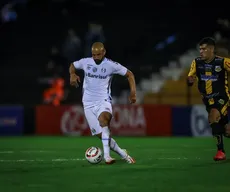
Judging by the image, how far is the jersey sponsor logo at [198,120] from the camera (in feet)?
68.5

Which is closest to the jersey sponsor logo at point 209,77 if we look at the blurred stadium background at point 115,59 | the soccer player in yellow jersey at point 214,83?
the soccer player in yellow jersey at point 214,83

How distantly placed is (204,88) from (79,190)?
4.63 m

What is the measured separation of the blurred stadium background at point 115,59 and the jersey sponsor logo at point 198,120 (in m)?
0.03

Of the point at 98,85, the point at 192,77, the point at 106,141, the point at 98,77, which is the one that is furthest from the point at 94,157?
the point at 192,77

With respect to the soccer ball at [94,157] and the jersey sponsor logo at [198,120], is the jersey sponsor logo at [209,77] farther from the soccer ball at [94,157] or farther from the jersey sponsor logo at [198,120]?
the jersey sponsor logo at [198,120]

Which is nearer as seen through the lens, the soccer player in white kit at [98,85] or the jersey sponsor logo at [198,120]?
the soccer player in white kit at [98,85]

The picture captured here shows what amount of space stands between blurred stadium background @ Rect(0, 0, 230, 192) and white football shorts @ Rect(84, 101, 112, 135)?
A: 87.3 inches

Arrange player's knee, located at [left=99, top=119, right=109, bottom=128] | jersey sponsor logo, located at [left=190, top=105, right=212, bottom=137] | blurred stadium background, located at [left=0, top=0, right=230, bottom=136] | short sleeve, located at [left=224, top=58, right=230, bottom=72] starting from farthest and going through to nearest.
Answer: blurred stadium background, located at [left=0, top=0, right=230, bottom=136], jersey sponsor logo, located at [left=190, top=105, right=212, bottom=137], short sleeve, located at [left=224, top=58, right=230, bottom=72], player's knee, located at [left=99, top=119, right=109, bottom=128]

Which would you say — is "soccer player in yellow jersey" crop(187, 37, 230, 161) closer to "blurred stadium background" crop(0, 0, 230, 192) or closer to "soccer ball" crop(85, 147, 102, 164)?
"soccer ball" crop(85, 147, 102, 164)

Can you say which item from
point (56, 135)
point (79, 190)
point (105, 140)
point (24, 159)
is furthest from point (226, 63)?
point (56, 135)

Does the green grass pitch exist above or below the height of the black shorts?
below

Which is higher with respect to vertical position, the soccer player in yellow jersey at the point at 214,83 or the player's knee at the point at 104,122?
the soccer player in yellow jersey at the point at 214,83

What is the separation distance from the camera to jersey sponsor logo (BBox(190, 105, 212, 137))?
20.9 metres

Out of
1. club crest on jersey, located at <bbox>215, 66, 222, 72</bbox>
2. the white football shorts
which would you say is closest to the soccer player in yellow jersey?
club crest on jersey, located at <bbox>215, 66, 222, 72</bbox>
